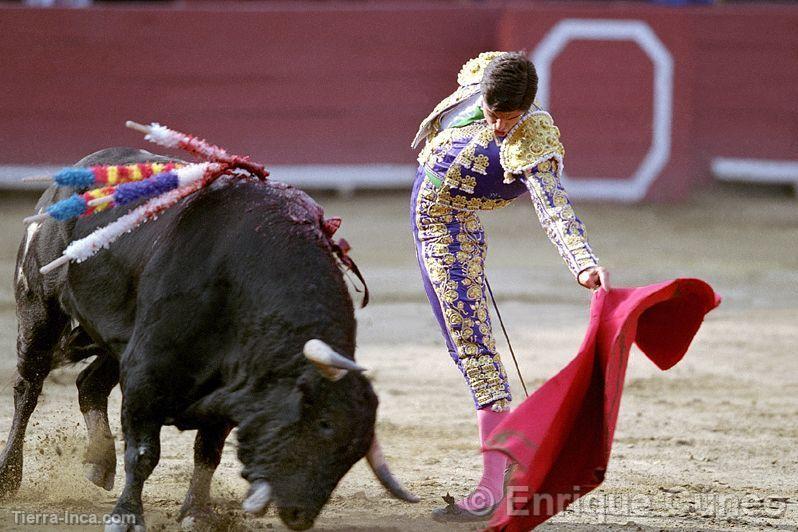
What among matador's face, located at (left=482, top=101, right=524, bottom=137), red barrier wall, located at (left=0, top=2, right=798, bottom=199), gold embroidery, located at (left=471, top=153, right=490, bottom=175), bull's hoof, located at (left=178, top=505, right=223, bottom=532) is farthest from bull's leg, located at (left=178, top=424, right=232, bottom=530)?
red barrier wall, located at (left=0, top=2, right=798, bottom=199)

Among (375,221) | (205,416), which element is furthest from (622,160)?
(205,416)

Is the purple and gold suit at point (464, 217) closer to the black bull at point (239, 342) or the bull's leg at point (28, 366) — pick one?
the black bull at point (239, 342)

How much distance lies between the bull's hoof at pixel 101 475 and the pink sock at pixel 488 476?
0.96 meters

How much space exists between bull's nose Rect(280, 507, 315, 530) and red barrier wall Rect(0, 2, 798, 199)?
6155mm

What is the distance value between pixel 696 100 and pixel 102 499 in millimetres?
6789

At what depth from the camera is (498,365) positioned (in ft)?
10.0

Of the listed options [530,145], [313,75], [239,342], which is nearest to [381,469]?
[239,342]

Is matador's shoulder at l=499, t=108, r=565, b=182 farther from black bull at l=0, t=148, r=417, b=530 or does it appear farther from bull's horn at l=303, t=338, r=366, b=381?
bull's horn at l=303, t=338, r=366, b=381

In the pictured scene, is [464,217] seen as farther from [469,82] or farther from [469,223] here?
[469,82]

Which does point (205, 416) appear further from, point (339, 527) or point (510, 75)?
point (510, 75)

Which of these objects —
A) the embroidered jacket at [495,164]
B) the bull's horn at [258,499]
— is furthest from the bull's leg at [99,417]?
the embroidered jacket at [495,164]

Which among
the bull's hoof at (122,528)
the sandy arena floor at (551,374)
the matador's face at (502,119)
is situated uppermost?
the matador's face at (502,119)

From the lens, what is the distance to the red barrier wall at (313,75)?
328 inches

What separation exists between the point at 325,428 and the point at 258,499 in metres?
0.20
